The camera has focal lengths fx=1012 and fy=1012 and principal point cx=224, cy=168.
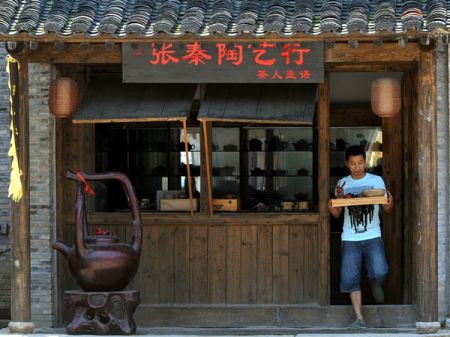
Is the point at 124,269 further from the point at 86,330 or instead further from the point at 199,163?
the point at 199,163

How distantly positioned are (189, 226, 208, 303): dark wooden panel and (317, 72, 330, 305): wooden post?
1.49 m

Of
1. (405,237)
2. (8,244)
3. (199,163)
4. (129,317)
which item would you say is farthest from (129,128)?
(405,237)

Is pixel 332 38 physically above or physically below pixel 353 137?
above

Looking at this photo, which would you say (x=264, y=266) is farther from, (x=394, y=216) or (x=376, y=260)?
(x=394, y=216)

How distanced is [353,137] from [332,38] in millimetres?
4008

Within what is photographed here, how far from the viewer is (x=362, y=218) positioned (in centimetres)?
1267

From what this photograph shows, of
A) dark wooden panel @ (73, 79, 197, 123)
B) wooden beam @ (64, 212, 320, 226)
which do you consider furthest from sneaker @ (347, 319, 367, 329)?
dark wooden panel @ (73, 79, 197, 123)

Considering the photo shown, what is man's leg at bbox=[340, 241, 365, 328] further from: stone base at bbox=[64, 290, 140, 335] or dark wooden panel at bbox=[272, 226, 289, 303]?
stone base at bbox=[64, 290, 140, 335]

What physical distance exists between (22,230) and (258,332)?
321 centimetres

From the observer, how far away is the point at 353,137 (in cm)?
1502

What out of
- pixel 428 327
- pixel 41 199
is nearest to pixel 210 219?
pixel 41 199

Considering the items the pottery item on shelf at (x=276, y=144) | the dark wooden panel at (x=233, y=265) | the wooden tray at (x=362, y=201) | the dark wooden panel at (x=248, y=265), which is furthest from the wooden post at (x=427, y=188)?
the pottery item on shelf at (x=276, y=144)

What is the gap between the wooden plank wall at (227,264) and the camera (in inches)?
513

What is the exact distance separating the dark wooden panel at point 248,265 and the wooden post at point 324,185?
863 mm
